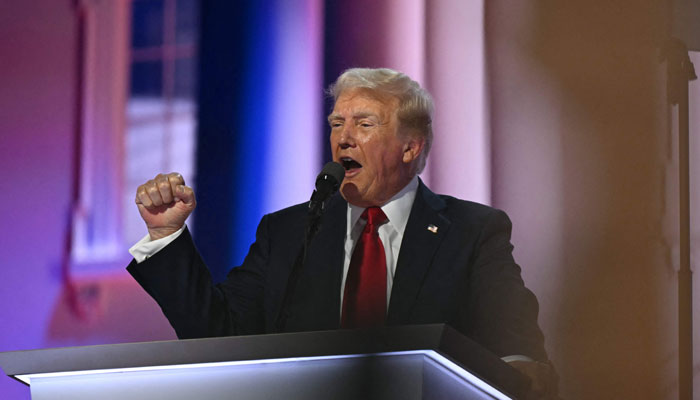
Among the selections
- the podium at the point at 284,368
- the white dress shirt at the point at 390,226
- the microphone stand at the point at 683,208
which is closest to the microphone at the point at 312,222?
the podium at the point at 284,368

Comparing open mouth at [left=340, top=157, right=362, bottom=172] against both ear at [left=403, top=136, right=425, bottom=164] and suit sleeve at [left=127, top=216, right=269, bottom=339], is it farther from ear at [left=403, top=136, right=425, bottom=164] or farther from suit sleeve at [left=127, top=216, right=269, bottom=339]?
suit sleeve at [left=127, top=216, right=269, bottom=339]

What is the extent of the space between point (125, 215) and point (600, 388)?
5.76ft

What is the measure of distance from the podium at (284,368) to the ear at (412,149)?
1164 millimetres

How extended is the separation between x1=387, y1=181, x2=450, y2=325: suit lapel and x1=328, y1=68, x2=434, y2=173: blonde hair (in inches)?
7.4

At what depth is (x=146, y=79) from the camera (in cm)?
321

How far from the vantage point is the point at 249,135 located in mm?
3043

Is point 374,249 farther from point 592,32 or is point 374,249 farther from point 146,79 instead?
point 146,79

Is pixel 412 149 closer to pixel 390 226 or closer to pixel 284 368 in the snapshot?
pixel 390 226

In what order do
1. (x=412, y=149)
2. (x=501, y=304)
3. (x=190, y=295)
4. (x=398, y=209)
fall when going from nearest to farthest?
1. (x=190, y=295)
2. (x=501, y=304)
3. (x=398, y=209)
4. (x=412, y=149)

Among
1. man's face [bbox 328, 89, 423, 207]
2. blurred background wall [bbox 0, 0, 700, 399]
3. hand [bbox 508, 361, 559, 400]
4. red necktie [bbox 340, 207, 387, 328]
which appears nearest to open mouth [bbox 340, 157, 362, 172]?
man's face [bbox 328, 89, 423, 207]

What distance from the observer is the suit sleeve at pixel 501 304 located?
1909 mm

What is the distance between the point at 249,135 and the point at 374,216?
103 cm

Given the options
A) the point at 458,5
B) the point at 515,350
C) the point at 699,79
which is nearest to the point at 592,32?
the point at 699,79

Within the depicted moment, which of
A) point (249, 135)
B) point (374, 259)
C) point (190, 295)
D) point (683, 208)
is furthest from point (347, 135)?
point (249, 135)
